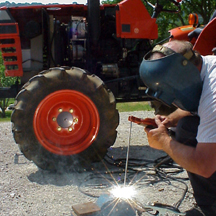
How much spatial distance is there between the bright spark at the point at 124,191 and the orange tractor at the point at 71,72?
2.09 ft

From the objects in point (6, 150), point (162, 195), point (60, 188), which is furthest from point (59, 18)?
point (162, 195)

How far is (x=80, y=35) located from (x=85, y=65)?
0.44m

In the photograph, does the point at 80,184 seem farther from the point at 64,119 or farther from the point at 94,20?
the point at 94,20

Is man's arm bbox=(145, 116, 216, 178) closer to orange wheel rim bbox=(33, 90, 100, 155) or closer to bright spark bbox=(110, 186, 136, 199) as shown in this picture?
bright spark bbox=(110, 186, 136, 199)

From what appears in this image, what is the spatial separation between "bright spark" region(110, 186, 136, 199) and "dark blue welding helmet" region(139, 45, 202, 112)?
47.5 inches

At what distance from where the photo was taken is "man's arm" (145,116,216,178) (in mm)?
1882

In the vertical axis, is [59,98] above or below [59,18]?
below

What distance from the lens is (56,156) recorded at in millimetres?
3783

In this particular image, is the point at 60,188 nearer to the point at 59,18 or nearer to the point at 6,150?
the point at 6,150

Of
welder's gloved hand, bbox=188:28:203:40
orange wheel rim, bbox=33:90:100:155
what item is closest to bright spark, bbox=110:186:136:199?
orange wheel rim, bbox=33:90:100:155

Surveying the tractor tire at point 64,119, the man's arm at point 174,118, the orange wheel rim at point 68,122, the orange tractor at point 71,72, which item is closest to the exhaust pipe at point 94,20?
the orange tractor at point 71,72

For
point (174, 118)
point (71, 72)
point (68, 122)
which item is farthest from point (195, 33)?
point (174, 118)

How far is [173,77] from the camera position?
2.05 meters

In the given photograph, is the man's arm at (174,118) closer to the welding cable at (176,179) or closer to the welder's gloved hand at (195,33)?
the welding cable at (176,179)
